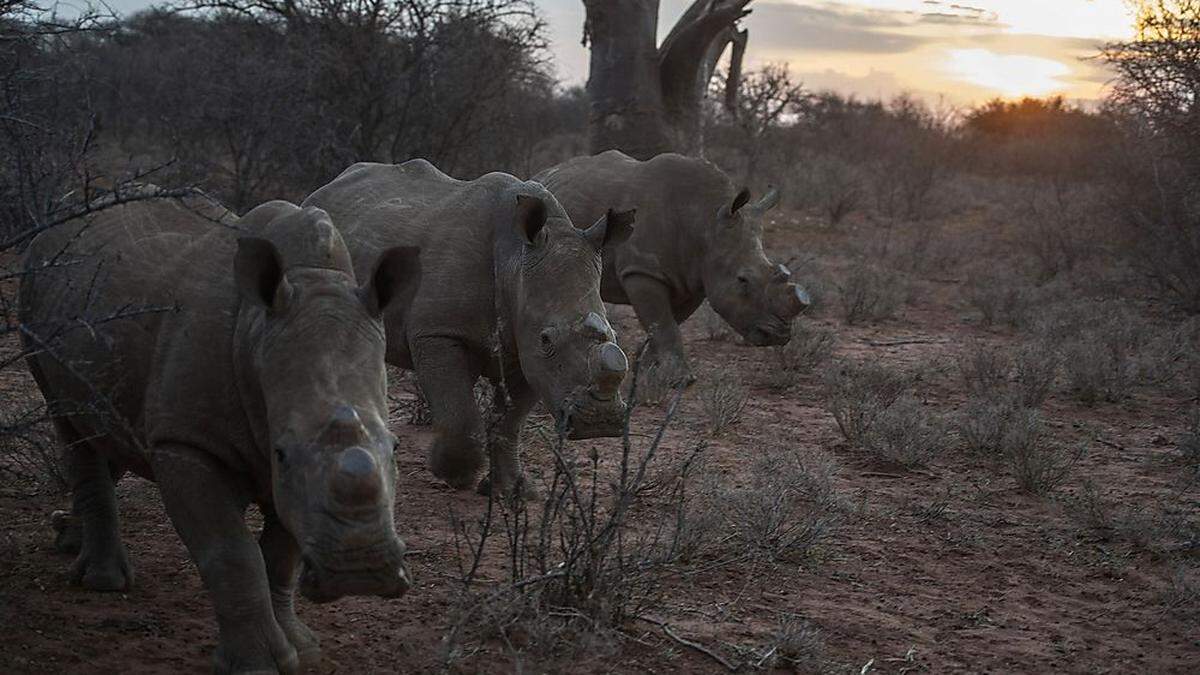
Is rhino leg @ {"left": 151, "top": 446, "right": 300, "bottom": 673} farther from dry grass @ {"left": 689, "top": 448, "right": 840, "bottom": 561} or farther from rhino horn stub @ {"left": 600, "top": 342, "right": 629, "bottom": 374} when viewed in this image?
dry grass @ {"left": 689, "top": 448, "right": 840, "bottom": 561}

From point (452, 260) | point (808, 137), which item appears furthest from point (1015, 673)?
point (808, 137)

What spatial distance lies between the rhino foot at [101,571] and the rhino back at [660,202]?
473cm

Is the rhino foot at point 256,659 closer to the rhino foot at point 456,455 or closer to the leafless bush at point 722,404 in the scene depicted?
the rhino foot at point 456,455

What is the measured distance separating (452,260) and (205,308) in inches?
79.5

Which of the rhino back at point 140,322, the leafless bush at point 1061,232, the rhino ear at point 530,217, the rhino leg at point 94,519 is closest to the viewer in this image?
the rhino back at point 140,322

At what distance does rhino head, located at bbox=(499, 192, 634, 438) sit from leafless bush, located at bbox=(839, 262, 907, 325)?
8.06 m

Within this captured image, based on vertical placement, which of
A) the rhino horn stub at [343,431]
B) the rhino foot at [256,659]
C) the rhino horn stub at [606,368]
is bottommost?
the rhino foot at [256,659]

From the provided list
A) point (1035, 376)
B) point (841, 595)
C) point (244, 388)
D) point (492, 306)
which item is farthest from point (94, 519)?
point (1035, 376)

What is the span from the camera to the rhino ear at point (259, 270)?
346 centimetres

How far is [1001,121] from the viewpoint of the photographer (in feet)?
135

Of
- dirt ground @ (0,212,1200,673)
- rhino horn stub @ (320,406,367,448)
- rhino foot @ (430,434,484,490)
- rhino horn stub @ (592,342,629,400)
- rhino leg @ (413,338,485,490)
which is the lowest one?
dirt ground @ (0,212,1200,673)

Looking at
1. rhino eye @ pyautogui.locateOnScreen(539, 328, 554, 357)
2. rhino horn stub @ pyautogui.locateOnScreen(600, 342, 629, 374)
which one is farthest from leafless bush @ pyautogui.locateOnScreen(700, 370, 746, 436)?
rhino horn stub @ pyautogui.locateOnScreen(600, 342, 629, 374)

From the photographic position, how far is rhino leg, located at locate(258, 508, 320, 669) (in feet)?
13.2

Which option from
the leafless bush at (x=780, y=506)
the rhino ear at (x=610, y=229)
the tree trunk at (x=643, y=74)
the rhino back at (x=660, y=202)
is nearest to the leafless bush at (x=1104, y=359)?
the rhino back at (x=660, y=202)
